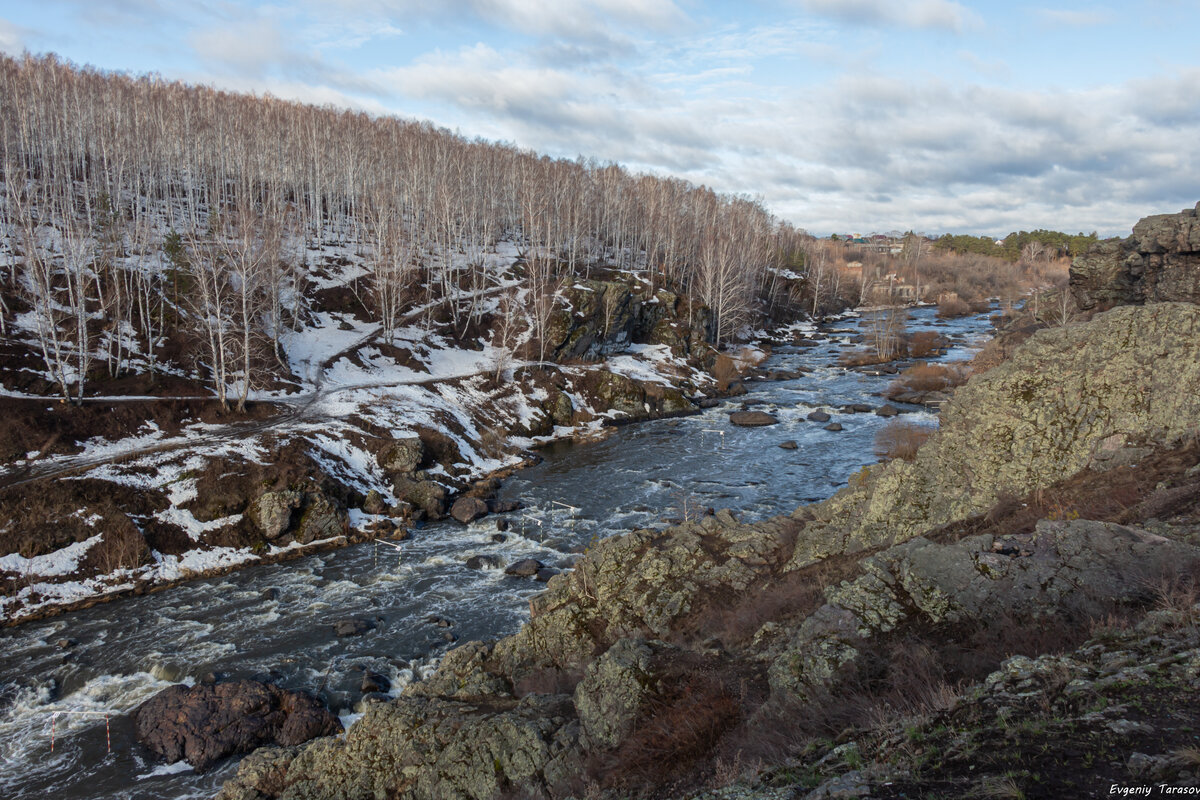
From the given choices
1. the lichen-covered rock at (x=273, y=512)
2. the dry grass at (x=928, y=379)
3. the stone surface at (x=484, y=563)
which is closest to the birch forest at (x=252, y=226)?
the lichen-covered rock at (x=273, y=512)

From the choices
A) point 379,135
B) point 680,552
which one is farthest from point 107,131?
point 680,552

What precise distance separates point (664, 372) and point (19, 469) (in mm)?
49184

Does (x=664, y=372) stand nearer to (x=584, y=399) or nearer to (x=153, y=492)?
(x=584, y=399)

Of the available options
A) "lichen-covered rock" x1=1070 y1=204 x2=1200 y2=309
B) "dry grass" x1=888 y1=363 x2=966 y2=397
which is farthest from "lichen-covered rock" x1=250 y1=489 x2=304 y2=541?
"dry grass" x1=888 y1=363 x2=966 y2=397

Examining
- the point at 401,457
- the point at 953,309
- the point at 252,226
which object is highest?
the point at 252,226

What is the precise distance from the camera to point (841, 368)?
234 feet

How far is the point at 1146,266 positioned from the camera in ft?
98.0

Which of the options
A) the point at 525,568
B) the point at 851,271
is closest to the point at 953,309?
the point at 851,271

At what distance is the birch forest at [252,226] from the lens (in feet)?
139

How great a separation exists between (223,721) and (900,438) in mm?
38888

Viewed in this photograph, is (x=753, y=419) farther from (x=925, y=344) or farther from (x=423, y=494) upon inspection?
(x=925, y=344)

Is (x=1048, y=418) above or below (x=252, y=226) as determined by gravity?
below

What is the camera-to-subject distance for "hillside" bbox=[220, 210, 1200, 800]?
6359 millimetres

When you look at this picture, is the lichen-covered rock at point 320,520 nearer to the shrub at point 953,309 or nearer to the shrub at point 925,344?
the shrub at point 925,344
